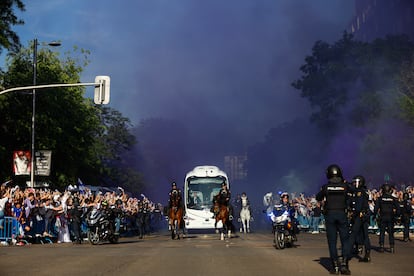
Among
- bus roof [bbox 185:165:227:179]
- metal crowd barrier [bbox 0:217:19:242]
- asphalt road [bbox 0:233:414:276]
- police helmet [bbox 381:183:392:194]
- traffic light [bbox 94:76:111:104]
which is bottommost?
asphalt road [bbox 0:233:414:276]

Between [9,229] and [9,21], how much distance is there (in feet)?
48.6

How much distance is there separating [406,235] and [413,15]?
57.8 meters

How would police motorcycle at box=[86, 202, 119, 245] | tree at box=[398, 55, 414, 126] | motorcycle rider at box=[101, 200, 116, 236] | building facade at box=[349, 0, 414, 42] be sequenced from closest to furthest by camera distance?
police motorcycle at box=[86, 202, 119, 245]
motorcycle rider at box=[101, 200, 116, 236]
tree at box=[398, 55, 414, 126]
building facade at box=[349, 0, 414, 42]

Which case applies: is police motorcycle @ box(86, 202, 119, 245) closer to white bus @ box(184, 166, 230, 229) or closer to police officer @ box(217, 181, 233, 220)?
police officer @ box(217, 181, 233, 220)

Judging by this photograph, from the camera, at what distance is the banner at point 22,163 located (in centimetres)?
3734

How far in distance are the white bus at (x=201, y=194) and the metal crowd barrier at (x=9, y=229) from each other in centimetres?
1329

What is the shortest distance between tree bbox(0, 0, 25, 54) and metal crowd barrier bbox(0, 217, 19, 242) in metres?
12.9

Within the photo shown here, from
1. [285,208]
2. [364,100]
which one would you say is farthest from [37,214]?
[364,100]

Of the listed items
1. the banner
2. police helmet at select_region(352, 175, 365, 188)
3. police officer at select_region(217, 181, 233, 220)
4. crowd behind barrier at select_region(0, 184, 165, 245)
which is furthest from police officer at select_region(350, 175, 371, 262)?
the banner

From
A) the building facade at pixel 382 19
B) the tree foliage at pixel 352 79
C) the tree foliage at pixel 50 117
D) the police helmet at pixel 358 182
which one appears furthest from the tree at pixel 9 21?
the building facade at pixel 382 19

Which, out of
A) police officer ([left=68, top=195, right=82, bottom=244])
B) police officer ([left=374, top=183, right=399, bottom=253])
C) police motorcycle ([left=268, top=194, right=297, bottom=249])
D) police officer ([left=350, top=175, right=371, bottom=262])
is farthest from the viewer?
police officer ([left=68, top=195, right=82, bottom=244])

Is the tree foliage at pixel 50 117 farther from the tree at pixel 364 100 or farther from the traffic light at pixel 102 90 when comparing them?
the tree at pixel 364 100

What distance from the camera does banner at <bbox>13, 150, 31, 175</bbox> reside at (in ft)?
123

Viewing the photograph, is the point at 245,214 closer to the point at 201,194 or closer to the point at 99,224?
the point at 201,194
